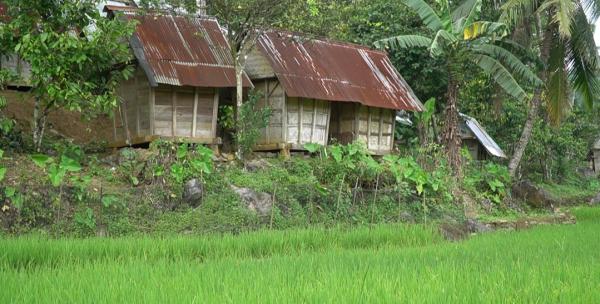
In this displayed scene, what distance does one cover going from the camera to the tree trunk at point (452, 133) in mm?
14492

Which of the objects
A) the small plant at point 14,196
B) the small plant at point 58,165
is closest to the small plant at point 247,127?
the small plant at point 58,165

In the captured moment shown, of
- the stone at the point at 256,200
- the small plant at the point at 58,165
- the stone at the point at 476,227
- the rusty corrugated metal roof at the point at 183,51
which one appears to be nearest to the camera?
the small plant at the point at 58,165

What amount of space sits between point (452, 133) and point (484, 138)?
10.0 m

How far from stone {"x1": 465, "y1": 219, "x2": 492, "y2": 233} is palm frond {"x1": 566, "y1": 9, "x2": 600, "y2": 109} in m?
5.87

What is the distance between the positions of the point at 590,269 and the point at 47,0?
8.89m

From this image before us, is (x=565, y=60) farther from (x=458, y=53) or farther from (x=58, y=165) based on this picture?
(x=58, y=165)

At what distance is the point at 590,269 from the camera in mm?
5523

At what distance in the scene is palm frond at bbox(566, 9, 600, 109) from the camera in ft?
50.6

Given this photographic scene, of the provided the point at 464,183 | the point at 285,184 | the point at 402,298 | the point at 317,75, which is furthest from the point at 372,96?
the point at 402,298

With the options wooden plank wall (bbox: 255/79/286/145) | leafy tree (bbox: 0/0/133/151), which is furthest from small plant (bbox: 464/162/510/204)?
leafy tree (bbox: 0/0/133/151)

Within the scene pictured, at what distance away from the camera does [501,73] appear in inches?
564

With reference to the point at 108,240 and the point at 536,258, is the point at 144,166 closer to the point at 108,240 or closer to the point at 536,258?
the point at 108,240

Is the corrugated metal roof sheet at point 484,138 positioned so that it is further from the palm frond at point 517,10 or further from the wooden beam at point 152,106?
the wooden beam at point 152,106

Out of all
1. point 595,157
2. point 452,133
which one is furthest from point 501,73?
point 595,157
